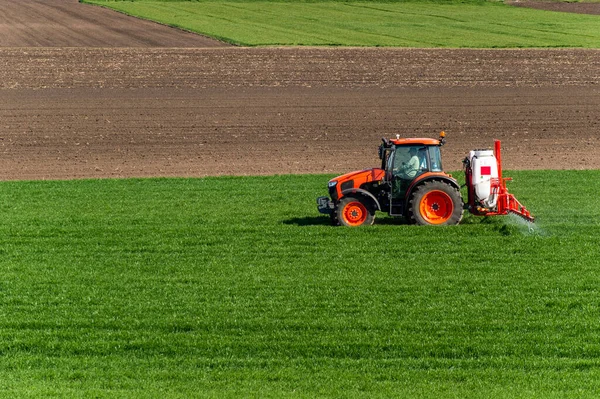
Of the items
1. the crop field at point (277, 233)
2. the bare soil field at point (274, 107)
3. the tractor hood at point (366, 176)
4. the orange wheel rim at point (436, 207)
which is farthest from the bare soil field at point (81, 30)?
the orange wheel rim at point (436, 207)

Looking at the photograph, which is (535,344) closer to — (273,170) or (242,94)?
(273,170)

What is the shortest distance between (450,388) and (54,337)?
16.7 feet

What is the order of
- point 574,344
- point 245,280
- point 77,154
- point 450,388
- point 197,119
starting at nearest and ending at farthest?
point 450,388 < point 574,344 < point 245,280 < point 77,154 < point 197,119

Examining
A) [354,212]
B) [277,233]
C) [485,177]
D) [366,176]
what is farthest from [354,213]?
[485,177]

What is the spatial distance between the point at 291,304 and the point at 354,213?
500 centimetres

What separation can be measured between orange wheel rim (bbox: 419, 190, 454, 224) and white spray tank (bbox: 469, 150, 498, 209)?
22.1 inches

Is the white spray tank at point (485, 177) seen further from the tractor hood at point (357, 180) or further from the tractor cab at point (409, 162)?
the tractor hood at point (357, 180)

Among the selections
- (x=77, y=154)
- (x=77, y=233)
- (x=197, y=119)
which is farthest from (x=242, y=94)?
(x=77, y=233)

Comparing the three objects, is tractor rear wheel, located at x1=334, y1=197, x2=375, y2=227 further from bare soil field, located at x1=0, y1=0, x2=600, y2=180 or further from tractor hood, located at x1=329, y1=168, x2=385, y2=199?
bare soil field, located at x1=0, y1=0, x2=600, y2=180

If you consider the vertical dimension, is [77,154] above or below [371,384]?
above

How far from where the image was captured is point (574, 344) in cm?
1139

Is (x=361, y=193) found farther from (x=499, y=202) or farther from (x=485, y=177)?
(x=499, y=202)

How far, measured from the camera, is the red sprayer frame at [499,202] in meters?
17.1

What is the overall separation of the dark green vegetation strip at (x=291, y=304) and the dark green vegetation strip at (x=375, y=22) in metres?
28.4
